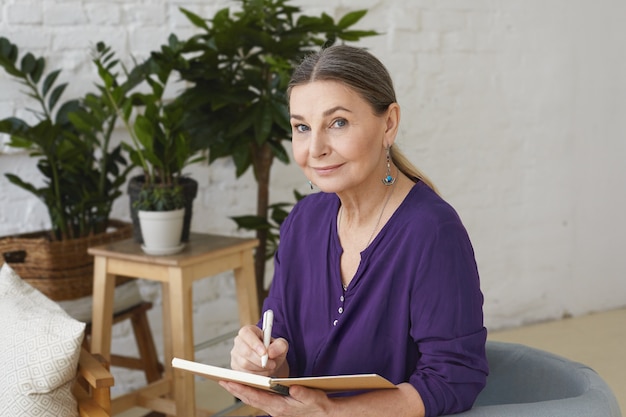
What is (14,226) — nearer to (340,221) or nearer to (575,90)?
(340,221)

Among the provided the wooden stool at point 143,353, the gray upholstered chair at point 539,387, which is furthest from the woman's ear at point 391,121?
the wooden stool at point 143,353

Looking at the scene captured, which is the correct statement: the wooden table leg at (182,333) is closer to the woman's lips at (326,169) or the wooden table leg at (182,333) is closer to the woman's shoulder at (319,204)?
the woman's shoulder at (319,204)

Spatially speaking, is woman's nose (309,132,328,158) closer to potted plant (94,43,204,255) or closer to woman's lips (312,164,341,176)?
woman's lips (312,164,341,176)

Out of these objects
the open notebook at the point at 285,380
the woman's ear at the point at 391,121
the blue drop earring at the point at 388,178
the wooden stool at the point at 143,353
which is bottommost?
the wooden stool at the point at 143,353

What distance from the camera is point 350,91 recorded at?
1.67 m

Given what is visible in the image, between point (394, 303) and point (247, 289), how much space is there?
112cm

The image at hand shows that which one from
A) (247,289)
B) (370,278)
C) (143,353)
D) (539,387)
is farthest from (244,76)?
(539,387)

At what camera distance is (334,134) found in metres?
1.68

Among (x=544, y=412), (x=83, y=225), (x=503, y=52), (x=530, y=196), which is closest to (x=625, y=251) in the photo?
(x=530, y=196)

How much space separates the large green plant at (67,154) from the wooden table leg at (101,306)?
238 millimetres

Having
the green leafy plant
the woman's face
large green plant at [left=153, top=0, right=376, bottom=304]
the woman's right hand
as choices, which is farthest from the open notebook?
large green plant at [left=153, top=0, right=376, bottom=304]

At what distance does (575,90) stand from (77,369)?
10.00 ft

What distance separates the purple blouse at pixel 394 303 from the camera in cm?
164

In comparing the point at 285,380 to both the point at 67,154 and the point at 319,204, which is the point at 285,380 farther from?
the point at 67,154
